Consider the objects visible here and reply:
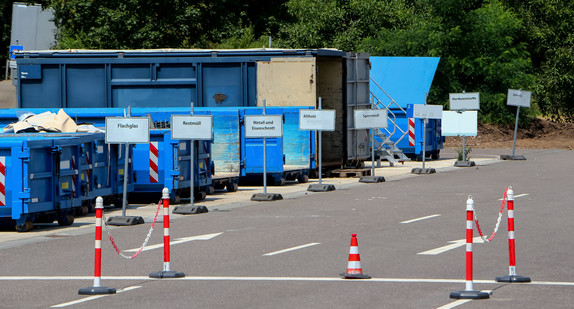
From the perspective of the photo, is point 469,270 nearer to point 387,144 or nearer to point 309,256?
point 309,256

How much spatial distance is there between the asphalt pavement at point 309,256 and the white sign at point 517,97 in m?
14.1

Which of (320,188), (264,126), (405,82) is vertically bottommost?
(320,188)

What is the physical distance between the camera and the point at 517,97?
38.0m

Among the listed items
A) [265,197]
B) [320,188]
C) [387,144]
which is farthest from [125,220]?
[387,144]

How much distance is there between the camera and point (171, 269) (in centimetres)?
1283

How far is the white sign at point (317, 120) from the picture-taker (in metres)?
25.6

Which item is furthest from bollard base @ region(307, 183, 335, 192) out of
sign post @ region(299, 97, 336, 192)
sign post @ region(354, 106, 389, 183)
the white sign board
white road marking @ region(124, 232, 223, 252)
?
the white sign board

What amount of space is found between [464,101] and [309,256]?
74.1 ft

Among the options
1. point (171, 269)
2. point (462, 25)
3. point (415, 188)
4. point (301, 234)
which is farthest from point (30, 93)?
point (462, 25)

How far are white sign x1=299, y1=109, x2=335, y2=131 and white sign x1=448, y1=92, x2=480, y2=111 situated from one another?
1066 centimetres

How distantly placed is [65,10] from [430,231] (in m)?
35.1

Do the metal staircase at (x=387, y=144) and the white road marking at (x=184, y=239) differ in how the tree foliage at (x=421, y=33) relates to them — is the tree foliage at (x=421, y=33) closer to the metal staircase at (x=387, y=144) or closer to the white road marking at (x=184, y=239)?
the metal staircase at (x=387, y=144)

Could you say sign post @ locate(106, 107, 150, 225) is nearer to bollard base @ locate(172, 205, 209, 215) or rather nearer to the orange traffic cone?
bollard base @ locate(172, 205, 209, 215)

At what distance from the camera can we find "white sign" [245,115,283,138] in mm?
23453
